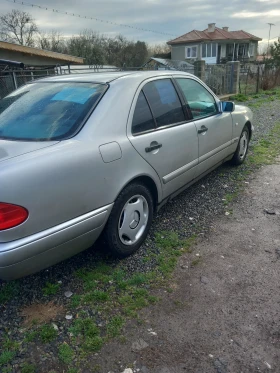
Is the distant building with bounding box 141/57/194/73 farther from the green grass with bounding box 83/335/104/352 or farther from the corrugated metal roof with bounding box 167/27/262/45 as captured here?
the corrugated metal roof with bounding box 167/27/262/45

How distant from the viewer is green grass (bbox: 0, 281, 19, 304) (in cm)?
255

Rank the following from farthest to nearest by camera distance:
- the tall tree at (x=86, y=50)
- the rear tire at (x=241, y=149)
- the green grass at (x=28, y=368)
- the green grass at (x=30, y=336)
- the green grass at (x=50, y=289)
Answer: the tall tree at (x=86, y=50) < the rear tire at (x=241, y=149) < the green grass at (x=50, y=289) < the green grass at (x=30, y=336) < the green grass at (x=28, y=368)

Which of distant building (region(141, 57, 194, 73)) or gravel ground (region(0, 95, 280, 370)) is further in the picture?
distant building (region(141, 57, 194, 73))

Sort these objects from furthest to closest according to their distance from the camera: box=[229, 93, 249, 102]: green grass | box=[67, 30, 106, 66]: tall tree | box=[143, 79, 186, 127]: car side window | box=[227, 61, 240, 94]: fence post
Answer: box=[67, 30, 106, 66]: tall tree < box=[227, 61, 240, 94]: fence post < box=[229, 93, 249, 102]: green grass < box=[143, 79, 186, 127]: car side window

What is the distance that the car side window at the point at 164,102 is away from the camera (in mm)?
3238

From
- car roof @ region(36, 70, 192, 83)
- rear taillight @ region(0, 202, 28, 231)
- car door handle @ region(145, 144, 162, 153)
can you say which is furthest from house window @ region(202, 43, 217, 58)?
rear taillight @ region(0, 202, 28, 231)

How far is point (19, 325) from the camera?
2314 mm

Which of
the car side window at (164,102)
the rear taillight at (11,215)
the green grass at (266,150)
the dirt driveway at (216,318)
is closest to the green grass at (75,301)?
the dirt driveway at (216,318)

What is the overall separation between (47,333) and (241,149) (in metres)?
4.36

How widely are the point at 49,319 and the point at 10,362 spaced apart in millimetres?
396

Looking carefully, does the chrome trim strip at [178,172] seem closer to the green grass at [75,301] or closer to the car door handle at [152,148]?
the car door handle at [152,148]

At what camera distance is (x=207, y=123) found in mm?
4094

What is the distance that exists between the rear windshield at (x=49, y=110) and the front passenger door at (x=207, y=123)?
4.64ft

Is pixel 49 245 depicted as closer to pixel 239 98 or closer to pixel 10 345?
pixel 10 345
